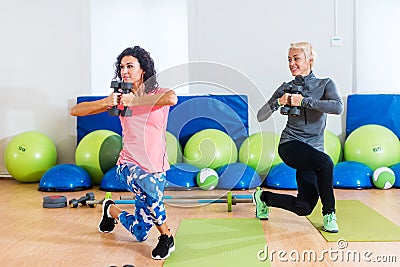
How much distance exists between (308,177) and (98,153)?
2.88 m

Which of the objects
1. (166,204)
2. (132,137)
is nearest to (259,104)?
(166,204)

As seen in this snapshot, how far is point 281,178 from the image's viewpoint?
18.0 feet

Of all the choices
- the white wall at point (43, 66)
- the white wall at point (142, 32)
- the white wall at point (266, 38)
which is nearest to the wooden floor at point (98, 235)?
the white wall at point (43, 66)

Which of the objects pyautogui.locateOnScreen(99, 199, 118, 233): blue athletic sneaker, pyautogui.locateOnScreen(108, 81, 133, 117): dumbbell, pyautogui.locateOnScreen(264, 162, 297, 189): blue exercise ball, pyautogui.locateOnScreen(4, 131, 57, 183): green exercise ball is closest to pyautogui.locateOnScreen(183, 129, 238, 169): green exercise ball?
pyautogui.locateOnScreen(264, 162, 297, 189): blue exercise ball

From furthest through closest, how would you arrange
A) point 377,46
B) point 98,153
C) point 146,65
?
1. point 377,46
2. point 98,153
3. point 146,65

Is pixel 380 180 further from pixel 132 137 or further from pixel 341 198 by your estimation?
pixel 132 137

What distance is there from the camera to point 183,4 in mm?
6855

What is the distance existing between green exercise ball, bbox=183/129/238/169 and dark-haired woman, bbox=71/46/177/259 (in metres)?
2.57

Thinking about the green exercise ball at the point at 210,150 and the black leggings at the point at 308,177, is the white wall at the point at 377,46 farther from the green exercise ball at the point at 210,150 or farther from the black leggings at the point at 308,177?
the black leggings at the point at 308,177

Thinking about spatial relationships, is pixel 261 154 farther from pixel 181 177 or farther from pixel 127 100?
pixel 127 100

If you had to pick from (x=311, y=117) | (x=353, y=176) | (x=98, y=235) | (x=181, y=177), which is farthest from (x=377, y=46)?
(x=98, y=235)

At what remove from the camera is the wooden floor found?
9.83 feet

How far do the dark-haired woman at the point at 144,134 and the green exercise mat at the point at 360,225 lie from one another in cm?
108

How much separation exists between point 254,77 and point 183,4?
51.9 inches
